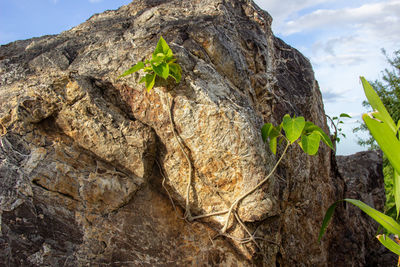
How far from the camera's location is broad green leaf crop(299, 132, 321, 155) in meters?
2.02

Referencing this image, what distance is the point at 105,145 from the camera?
2.15 meters

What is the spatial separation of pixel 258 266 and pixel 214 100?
1.09 metres

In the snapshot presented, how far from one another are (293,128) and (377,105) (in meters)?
0.47

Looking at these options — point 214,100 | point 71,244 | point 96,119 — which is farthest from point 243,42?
point 71,244

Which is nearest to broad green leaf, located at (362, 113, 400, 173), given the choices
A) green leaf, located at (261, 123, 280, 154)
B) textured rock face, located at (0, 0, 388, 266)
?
green leaf, located at (261, 123, 280, 154)

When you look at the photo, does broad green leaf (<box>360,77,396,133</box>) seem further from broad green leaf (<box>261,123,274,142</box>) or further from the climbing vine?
broad green leaf (<box>261,123,274,142</box>)

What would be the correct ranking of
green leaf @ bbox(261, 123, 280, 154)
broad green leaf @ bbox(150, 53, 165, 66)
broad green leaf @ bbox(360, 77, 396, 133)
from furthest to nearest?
green leaf @ bbox(261, 123, 280, 154) < broad green leaf @ bbox(150, 53, 165, 66) < broad green leaf @ bbox(360, 77, 396, 133)

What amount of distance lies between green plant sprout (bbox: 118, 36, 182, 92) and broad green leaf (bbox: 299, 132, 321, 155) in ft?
2.77

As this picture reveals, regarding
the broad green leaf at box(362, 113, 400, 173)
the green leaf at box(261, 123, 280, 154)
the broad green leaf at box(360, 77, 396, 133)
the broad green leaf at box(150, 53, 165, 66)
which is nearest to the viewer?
the broad green leaf at box(362, 113, 400, 173)

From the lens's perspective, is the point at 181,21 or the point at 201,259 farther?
the point at 181,21

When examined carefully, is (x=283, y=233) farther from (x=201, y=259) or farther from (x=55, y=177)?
(x=55, y=177)

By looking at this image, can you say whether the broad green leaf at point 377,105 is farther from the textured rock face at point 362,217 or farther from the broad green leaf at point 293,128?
the textured rock face at point 362,217

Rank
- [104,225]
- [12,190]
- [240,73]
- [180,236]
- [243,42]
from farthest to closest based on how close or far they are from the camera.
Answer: [243,42] → [240,73] → [180,236] → [104,225] → [12,190]

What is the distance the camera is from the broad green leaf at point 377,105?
1.90m
